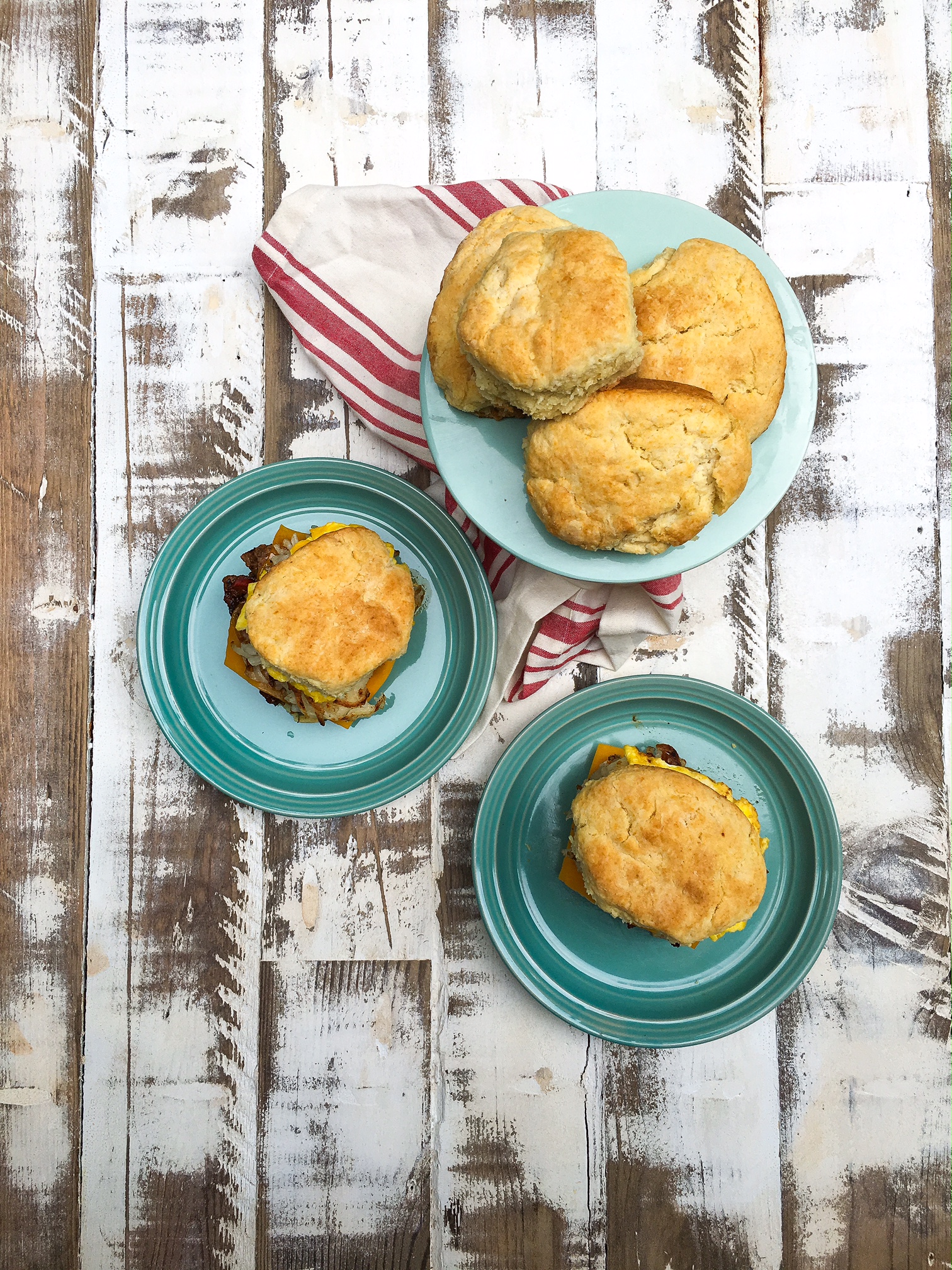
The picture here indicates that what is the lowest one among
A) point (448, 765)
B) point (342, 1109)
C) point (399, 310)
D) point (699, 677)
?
point (342, 1109)

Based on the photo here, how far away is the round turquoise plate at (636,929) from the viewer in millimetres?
2082

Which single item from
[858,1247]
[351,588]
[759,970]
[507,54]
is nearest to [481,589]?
[351,588]

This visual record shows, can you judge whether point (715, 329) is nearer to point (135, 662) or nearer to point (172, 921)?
point (135, 662)

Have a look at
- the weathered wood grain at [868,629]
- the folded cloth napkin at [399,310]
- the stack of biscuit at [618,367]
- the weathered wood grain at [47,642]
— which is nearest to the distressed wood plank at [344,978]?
the folded cloth napkin at [399,310]

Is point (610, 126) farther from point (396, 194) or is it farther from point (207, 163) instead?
point (207, 163)

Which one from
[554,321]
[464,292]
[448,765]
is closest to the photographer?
[554,321]

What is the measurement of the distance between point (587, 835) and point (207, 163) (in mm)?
2028

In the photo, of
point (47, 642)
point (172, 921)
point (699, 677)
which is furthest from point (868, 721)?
point (47, 642)

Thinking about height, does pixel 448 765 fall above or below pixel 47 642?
below

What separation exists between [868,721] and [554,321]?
4.71 feet

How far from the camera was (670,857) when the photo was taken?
1939 mm

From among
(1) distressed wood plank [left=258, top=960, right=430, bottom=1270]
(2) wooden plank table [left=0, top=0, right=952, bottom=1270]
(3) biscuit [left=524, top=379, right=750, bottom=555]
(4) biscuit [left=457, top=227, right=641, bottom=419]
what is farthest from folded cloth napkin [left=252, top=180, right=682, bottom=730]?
(1) distressed wood plank [left=258, top=960, right=430, bottom=1270]

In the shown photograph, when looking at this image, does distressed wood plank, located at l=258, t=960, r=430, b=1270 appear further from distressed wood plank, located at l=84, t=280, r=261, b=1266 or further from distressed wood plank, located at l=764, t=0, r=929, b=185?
distressed wood plank, located at l=764, t=0, r=929, b=185

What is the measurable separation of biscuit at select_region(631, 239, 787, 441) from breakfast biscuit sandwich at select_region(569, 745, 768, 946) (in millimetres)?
835
